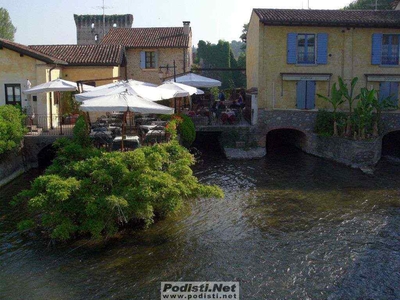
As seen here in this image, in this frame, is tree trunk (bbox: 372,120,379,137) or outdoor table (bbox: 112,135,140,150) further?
tree trunk (bbox: 372,120,379,137)

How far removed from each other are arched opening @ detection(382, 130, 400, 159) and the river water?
28.9 ft

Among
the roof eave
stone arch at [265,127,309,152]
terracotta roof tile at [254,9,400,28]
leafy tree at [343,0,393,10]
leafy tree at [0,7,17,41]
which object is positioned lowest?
stone arch at [265,127,309,152]

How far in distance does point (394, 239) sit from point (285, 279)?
425 cm

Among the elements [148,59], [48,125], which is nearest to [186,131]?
[48,125]

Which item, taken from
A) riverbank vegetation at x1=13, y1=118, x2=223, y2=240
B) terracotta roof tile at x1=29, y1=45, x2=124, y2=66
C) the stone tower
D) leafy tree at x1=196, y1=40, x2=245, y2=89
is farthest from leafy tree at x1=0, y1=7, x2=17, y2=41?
riverbank vegetation at x1=13, y1=118, x2=223, y2=240

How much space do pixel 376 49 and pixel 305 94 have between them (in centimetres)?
463

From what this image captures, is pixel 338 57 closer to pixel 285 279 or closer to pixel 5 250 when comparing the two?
pixel 285 279

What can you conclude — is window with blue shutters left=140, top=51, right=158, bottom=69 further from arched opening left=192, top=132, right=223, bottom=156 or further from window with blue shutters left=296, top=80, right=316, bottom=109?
window with blue shutters left=296, top=80, right=316, bottom=109

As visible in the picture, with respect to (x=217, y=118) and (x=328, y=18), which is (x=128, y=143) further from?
(x=328, y=18)

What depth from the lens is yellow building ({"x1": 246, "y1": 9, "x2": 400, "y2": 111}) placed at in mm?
25406

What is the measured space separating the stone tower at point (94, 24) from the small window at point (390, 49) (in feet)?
129

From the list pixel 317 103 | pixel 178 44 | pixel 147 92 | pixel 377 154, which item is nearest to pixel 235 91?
pixel 178 44

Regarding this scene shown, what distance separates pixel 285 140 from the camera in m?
30.0

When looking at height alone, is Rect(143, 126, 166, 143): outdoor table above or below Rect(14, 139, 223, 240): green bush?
above
